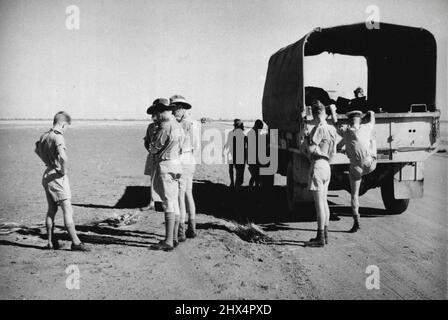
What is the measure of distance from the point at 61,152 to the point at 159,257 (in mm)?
1792

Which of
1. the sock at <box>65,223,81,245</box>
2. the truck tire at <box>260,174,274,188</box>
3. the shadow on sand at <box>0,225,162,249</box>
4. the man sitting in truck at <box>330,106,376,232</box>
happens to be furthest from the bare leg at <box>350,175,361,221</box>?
the sock at <box>65,223,81,245</box>

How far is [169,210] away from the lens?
557 centimetres

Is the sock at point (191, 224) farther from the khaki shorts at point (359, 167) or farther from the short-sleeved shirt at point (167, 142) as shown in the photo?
the khaki shorts at point (359, 167)

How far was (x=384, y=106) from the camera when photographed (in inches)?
381

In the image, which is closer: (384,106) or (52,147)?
(52,147)

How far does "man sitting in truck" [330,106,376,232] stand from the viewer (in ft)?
21.7

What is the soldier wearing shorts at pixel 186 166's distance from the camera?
19.9 ft

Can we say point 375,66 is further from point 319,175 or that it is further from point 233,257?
point 233,257

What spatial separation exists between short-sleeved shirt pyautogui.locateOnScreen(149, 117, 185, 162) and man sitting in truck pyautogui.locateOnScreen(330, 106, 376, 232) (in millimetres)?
2514

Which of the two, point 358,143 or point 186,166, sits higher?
point 358,143

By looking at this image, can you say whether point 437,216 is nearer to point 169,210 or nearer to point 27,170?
point 169,210

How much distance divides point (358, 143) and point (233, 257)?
9.01 ft

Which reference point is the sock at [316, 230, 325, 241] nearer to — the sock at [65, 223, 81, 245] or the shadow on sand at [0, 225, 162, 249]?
the shadow on sand at [0, 225, 162, 249]

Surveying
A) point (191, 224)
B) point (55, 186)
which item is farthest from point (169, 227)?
point (55, 186)
